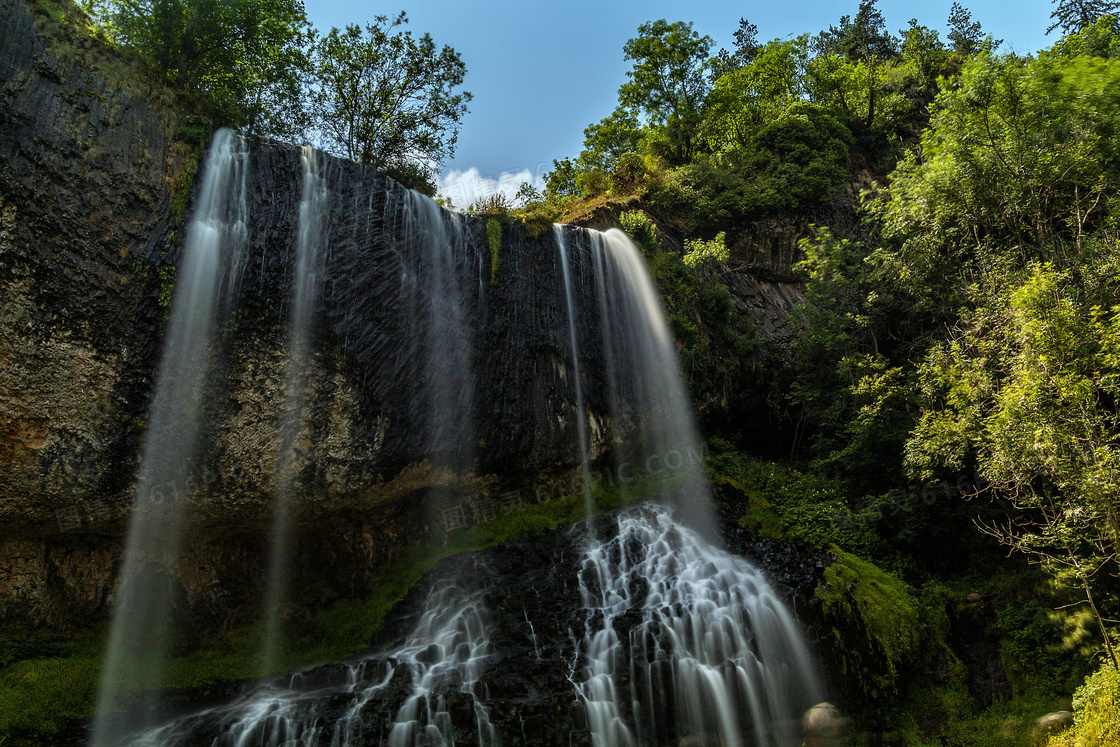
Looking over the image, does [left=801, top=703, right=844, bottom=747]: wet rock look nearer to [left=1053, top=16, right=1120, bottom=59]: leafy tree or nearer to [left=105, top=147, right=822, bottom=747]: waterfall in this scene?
[left=105, top=147, right=822, bottom=747]: waterfall

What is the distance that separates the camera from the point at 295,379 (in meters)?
9.97

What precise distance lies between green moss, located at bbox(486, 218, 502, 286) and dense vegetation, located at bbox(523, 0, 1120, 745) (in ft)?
5.09

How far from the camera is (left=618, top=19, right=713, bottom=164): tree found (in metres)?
23.9

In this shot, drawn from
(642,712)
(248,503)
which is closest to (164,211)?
(248,503)

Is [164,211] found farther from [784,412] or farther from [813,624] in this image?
[784,412]

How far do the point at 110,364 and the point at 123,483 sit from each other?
1995 millimetres

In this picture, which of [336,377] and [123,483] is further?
[336,377]

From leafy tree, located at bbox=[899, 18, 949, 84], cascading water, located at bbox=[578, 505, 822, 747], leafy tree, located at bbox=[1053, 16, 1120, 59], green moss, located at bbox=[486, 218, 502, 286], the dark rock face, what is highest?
leafy tree, located at bbox=[899, 18, 949, 84]

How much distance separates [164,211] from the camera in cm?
940

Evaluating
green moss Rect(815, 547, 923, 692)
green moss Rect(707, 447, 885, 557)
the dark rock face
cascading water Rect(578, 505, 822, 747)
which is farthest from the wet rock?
the dark rock face

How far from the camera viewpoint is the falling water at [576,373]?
44.3 ft

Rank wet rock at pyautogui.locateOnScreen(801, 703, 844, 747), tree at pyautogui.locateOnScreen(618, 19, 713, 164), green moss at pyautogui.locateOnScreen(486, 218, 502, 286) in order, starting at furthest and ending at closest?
1. tree at pyautogui.locateOnScreen(618, 19, 713, 164)
2. green moss at pyautogui.locateOnScreen(486, 218, 502, 286)
3. wet rock at pyautogui.locateOnScreen(801, 703, 844, 747)

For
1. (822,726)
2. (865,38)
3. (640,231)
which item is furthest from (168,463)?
(865,38)

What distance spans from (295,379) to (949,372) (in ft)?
40.9
